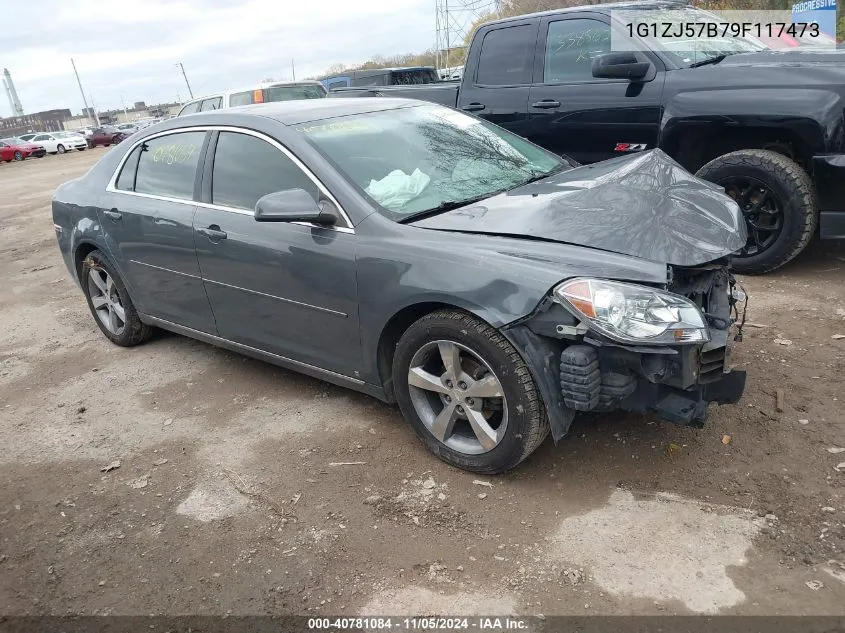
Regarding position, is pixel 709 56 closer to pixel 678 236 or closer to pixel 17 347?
pixel 678 236

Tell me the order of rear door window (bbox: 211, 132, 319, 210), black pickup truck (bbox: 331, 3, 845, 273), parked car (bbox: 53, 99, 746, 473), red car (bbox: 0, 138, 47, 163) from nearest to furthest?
parked car (bbox: 53, 99, 746, 473) < rear door window (bbox: 211, 132, 319, 210) < black pickup truck (bbox: 331, 3, 845, 273) < red car (bbox: 0, 138, 47, 163)

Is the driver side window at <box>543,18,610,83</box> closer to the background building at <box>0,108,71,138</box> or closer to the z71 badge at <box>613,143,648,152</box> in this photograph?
the z71 badge at <box>613,143,648,152</box>

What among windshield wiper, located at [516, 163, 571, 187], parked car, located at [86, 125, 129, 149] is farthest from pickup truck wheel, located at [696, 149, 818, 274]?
parked car, located at [86, 125, 129, 149]

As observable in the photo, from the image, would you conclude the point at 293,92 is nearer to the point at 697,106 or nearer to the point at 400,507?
the point at 697,106

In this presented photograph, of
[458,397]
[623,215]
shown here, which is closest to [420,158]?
[623,215]

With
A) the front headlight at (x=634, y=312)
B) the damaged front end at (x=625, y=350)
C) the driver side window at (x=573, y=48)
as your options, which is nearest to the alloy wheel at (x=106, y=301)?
the damaged front end at (x=625, y=350)

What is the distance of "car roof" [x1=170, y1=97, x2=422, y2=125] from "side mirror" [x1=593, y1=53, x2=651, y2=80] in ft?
5.59

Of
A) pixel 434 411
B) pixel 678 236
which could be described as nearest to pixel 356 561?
pixel 434 411

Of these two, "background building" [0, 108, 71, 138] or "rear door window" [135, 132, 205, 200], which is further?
"background building" [0, 108, 71, 138]

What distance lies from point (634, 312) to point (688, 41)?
4021mm

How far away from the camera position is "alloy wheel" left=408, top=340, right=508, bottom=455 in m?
2.98

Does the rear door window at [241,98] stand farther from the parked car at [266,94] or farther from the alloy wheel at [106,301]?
the alloy wheel at [106,301]

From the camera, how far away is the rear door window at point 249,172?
11.5ft

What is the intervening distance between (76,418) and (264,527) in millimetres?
1940
